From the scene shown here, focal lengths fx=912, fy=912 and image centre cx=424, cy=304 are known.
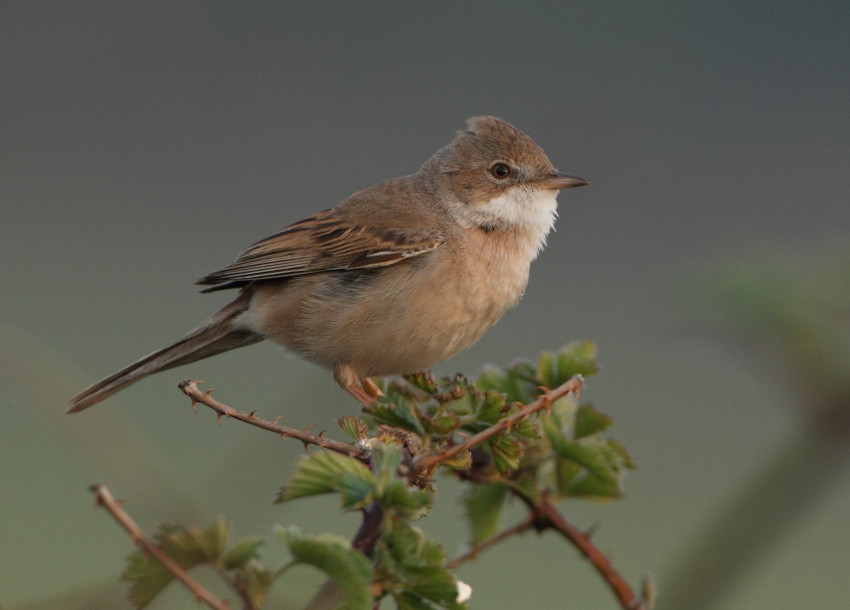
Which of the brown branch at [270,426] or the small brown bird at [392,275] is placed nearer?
the brown branch at [270,426]

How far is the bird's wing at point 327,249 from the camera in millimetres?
4363

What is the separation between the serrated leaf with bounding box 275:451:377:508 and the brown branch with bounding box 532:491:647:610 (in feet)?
1.24

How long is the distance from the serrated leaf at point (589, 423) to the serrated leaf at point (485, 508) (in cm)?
19

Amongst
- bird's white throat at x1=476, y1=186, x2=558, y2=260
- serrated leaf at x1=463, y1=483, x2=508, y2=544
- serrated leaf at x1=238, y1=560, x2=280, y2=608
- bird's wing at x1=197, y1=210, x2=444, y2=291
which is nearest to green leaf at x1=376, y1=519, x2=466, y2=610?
serrated leaf at x1=238, y1=560, x2=280, y2=608

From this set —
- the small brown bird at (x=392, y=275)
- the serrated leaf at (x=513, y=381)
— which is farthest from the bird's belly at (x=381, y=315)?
the serrated leaf at (x=513, y=381)

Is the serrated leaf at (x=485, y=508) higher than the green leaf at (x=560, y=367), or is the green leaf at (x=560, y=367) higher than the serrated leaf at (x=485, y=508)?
the green leaf at (x=560, y=367)

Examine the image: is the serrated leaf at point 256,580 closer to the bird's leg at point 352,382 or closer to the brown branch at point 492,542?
the brown branch at point 492,542

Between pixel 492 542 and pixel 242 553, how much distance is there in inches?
19.8

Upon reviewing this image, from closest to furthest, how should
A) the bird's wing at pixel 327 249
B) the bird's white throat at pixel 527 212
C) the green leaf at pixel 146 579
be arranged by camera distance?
1. the green leaf at pixel 146 579
2. the bird's wing at pixel 327 249
3. the bird's white throat at pixel 527 212

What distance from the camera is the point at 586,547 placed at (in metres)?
1.41

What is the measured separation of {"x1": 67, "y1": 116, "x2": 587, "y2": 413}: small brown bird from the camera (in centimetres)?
419

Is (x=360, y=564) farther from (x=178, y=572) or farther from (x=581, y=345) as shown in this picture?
(x=581, y=345)

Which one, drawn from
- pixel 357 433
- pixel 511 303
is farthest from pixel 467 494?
pixel 511 303

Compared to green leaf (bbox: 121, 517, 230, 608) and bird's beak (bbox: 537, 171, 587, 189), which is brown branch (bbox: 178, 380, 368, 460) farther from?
bird's beak (bbox: 537, 171, 587, 189)
